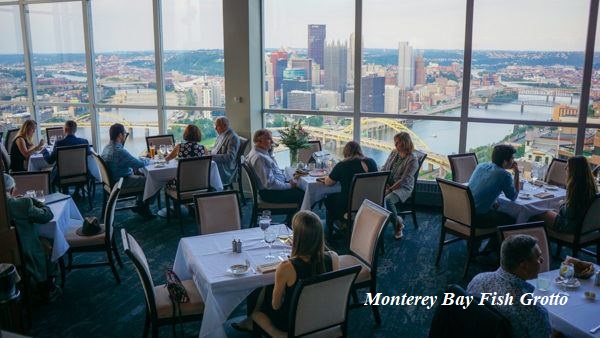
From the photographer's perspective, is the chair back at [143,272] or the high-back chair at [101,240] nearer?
the chair back at [143,272]

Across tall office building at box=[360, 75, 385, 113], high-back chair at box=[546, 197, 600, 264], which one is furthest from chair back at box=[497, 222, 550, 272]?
tall office building at box=[360, 75, 385, 113]

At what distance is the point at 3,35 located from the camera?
10.6 metres

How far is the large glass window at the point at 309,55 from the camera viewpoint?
332 inches

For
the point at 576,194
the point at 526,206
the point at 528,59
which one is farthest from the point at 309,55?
the point at 576,194

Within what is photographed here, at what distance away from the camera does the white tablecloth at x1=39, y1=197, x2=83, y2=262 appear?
5086 millimetres

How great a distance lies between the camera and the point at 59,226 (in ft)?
17.1

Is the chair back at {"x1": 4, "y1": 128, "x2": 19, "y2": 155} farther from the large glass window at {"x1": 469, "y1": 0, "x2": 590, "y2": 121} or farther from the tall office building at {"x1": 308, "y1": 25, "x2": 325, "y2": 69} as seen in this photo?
the large glass window at {"x1": 469, "y1": 0, "x2": 590, "y2": 121}

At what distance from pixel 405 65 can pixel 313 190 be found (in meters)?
2.83

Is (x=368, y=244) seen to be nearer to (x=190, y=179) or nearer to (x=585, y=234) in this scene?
(x=585, y=234)

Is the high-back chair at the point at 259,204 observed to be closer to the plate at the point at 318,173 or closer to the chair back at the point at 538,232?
the plate at the point at 318,173

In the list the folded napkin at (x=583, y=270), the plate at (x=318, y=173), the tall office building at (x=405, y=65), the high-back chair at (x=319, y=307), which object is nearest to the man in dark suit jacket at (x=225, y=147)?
the plate at (x=318, y=173)

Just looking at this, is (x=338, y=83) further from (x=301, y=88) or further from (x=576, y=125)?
(x=576, y=125)

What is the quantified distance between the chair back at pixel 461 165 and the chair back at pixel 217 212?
3161 mm

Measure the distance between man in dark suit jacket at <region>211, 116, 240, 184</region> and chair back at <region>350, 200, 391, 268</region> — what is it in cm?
348
